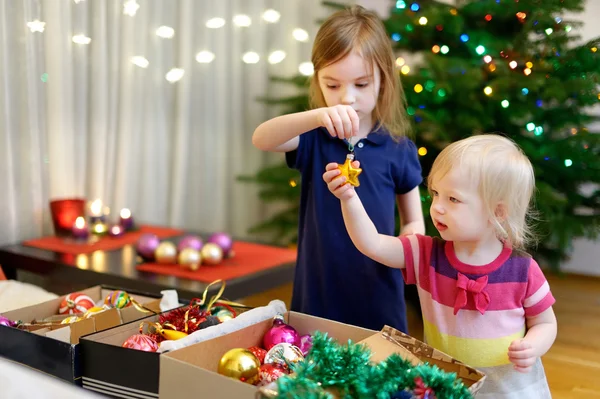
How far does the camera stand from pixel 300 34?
3.68m

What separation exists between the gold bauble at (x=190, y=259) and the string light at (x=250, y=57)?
1624 millimetres

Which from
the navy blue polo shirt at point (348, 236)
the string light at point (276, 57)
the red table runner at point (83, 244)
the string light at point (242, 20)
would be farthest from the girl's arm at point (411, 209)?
the string light at point (276, 57)

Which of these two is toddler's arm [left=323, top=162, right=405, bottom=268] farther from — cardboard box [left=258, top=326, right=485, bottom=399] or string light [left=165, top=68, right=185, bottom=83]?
string light [left=165, top=68, right=185, bottom=83]

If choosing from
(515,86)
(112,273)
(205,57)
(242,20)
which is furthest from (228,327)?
(242,20)

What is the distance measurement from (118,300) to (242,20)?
2.35 metres

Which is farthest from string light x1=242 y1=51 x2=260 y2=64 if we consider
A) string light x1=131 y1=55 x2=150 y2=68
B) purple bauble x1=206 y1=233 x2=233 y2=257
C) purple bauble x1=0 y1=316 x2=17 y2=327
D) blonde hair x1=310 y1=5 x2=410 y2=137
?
purple bauble x1=0 y1=316 x2=17 y2=327

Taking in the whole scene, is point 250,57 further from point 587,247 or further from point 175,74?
point 587,247

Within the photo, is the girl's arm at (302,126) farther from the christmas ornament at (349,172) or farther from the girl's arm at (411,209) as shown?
the girl's arm at (411,209)

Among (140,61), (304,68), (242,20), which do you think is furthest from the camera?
(304,68)

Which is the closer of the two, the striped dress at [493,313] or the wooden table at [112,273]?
the striped dress at [493,313]

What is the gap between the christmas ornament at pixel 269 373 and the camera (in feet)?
2.93

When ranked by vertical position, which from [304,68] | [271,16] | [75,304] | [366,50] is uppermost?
[271,16]

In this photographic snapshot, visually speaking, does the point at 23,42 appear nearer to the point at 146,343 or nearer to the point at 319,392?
the point at 146,343

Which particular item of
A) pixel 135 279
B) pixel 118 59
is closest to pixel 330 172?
pixel 135 279
